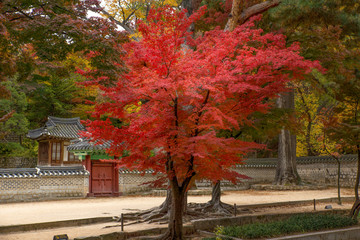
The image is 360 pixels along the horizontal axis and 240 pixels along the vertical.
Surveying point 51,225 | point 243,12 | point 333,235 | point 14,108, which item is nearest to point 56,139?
point 14,108

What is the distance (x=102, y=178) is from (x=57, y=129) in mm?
9600

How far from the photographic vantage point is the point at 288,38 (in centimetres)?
1217

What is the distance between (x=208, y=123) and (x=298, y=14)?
6137 mm

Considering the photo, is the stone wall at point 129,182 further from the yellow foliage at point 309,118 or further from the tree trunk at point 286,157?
the yellow foliage at point 309,118

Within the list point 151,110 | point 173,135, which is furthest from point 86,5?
point 173,135

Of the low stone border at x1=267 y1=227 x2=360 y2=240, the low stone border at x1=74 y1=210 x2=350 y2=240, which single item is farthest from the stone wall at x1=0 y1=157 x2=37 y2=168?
the low stone border at x1=267 y1=227 x2=360 y2=240

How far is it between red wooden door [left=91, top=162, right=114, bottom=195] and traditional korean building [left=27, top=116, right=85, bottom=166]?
8.25 meters

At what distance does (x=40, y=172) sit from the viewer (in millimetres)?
17953

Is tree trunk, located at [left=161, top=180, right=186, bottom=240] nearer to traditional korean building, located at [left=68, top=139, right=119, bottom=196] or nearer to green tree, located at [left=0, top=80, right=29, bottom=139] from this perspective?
traditional korean building, located at [left=68, top=139, right=119, bottom=196]

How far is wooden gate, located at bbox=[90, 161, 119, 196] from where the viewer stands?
19250 mm

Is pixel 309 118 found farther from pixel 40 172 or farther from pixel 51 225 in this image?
pixel 51 225

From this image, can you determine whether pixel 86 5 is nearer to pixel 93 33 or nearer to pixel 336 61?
pixel 93 33

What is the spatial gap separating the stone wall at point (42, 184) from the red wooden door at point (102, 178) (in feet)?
1.46

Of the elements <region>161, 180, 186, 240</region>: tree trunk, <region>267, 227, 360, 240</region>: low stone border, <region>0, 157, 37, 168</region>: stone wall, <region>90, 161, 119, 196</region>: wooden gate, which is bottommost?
<region>267, 227, 360, 240</region>: low stone border
